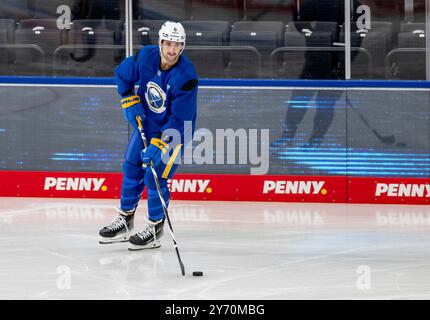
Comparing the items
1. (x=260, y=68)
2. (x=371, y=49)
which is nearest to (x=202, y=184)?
(x=260, y=68)

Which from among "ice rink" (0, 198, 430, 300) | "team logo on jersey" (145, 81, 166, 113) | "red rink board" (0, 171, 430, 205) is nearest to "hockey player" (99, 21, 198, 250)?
"team logo on jersey" (145, 81, 166, 113)

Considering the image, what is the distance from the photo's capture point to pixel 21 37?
885 cm

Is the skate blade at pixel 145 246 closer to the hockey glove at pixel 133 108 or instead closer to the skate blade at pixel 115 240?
the skate blade at pixel 115 240

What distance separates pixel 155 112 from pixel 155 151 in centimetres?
30

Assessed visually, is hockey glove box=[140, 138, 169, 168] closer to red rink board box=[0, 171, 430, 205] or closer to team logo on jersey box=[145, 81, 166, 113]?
team logo on jersey box=[145, 81, 166, 113]

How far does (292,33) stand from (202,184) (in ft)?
4.76

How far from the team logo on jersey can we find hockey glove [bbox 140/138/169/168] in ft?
0.71

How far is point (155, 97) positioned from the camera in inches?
251

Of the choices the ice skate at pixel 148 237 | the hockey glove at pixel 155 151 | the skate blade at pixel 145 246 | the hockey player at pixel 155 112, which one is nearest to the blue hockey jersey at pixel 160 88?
the hockey player at pixel 155 112

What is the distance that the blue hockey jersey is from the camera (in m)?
6.28

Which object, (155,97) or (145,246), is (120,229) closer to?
(145,246)

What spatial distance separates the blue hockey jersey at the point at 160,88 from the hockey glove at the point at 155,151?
115mm
